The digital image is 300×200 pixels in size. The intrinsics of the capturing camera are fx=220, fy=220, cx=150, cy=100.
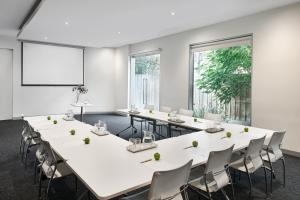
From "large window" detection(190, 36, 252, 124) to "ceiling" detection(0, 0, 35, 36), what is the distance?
4212mm

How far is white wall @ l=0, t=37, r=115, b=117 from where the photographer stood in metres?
7.66

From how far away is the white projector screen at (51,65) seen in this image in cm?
780

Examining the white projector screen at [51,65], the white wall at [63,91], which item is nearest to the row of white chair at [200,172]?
the white wall at [63,91]

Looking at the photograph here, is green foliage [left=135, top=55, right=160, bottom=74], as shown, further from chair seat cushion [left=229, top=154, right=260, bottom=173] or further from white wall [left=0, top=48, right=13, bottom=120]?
chair seat cushion [left=229, top=154, right=260, bottom=173]

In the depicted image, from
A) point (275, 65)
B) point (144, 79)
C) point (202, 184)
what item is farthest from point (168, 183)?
point (144, 79)

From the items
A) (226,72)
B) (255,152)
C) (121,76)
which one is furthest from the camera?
(121,76)

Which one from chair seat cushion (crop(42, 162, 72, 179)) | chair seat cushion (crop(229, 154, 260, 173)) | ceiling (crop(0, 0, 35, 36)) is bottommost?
chair seat cushion (crop(42, 162, 72, 179))

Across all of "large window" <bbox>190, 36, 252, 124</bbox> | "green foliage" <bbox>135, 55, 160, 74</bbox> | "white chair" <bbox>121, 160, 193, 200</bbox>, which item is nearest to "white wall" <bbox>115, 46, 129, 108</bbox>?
"green foliage" <bbox>135, 55, 160, 74</bbox>

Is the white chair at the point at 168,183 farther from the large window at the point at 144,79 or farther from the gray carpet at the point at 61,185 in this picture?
the large window at the point at 144,79

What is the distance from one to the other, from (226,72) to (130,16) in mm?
A: 2714

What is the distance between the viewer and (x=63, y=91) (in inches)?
340

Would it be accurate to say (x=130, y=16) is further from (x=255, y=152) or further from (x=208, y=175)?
(x=208, y=175)

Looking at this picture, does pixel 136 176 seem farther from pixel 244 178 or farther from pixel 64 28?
pixel 64 28

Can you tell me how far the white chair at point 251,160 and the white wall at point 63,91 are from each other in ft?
24.4
